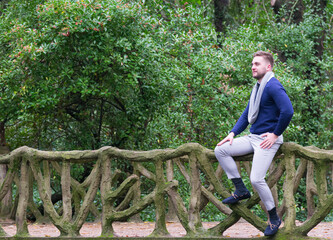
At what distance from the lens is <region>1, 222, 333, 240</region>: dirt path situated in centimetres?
679

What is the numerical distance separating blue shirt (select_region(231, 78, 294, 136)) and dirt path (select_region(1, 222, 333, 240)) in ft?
5.12

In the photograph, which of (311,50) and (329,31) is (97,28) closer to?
(311,50)

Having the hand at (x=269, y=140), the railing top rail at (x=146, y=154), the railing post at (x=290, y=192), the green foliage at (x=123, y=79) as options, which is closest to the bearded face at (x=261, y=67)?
the hand at (x=269, y=140)

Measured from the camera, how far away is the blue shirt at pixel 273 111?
18.0ft

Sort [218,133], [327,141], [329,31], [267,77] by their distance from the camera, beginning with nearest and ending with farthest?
[267,77], [218,133], [327,141], [329,31]

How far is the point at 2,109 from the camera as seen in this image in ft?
29.2

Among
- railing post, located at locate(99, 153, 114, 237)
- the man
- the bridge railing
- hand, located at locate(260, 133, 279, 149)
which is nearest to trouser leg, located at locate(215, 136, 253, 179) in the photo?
the man

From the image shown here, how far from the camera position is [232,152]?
583 cm

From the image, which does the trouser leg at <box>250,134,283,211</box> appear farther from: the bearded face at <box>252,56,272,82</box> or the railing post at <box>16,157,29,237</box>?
the railing post at <box>16,157,29,237</box>

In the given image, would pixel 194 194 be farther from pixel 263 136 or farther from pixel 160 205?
pixel 263 136

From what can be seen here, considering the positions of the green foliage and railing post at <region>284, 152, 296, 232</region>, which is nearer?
railing post at <region>284, 152, 296, 232</region>

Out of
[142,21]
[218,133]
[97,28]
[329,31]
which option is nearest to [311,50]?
[329,31]

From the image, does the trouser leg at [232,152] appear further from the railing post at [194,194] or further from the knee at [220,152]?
the railing post at [194,194]

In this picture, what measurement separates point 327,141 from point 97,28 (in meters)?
6.30
